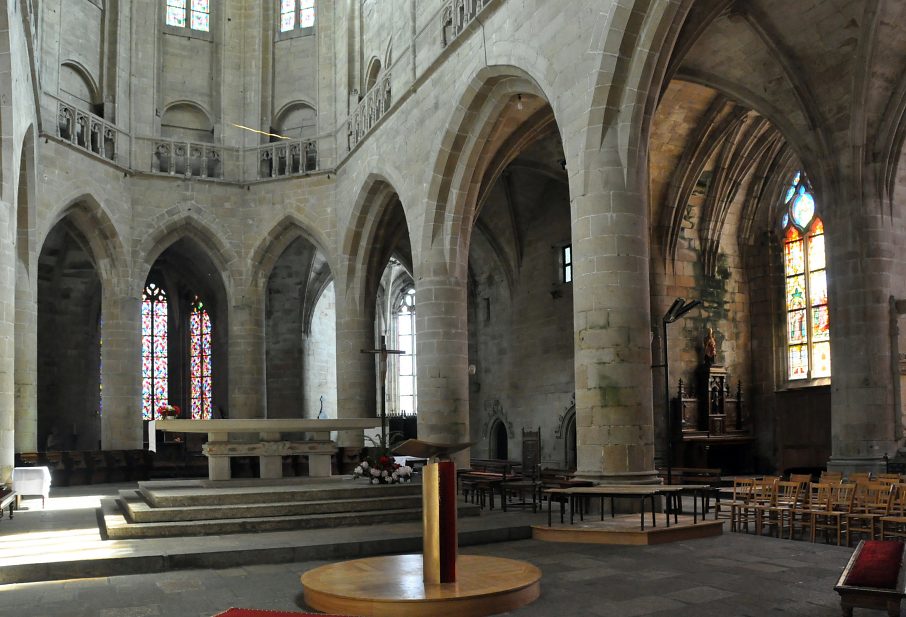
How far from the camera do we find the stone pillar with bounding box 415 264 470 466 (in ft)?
55.9

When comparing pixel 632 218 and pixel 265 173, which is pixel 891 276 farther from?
pixel 265 173

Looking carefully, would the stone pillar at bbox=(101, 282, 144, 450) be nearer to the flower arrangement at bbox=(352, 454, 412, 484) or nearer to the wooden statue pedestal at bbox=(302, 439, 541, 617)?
the flower arrangement at bbox=(352, 454, 412, 484)

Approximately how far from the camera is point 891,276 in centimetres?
1491

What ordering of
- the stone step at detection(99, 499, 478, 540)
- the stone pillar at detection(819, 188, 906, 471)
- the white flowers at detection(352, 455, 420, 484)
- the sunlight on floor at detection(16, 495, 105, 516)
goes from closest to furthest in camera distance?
the stone step at detection(99, 499, 478, 540), the white flowers at detection(352, 455, 420, 484), the sunlight on floor at detection(16, 495, 105, 516), the stone pillar at detection(819, 188, 906, 471)

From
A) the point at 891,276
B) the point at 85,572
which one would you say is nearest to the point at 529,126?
the point at 891,276

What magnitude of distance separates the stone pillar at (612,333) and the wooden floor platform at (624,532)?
112 centimetres

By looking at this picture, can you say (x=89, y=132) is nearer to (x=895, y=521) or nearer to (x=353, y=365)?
(x=353, y=365)

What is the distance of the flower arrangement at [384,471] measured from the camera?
41.2 feet

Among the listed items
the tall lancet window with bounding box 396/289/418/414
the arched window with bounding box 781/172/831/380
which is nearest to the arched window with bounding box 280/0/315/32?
the tall lancet window with bounding box 396/289/418/414

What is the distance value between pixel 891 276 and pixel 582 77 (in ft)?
22.0

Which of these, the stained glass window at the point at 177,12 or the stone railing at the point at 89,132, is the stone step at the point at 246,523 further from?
the stained glass window at the point at 177,12

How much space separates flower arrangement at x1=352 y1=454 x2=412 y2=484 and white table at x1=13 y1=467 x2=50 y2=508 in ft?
17.8

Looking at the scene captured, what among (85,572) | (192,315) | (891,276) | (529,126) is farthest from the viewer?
(192,315)

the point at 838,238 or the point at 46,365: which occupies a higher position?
the point at 838,238
